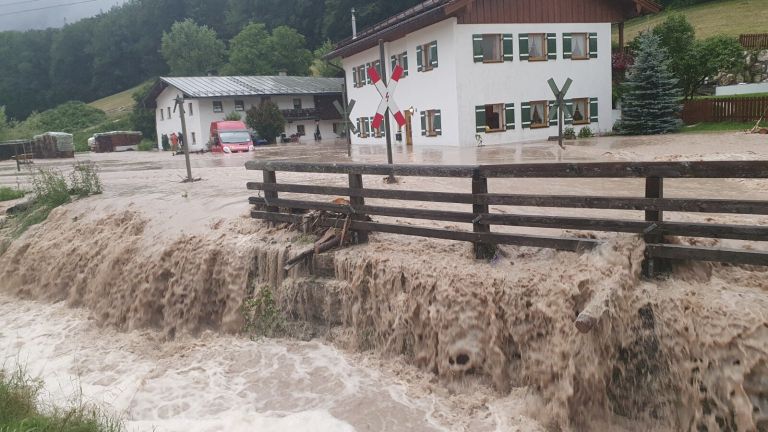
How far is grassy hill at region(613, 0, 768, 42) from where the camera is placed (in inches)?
1591

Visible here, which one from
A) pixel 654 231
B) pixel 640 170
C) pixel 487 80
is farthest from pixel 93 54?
pixel 654 231

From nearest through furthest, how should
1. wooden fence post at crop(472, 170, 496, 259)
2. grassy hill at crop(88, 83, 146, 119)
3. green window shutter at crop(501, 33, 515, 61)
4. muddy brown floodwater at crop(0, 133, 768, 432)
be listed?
muddy brown floodwater at crop(0, 133, 768, 432) < wooden fence post at crop(472, 170, 496, 259) < green window shutter at crop(501, 33, 515, 61) < grassy hill at crop(88, 83, 146, 119)

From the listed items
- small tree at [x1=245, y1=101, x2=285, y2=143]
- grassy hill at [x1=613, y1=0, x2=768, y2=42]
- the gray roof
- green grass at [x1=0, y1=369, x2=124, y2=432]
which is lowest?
green grass at [x1=0, y1=369, x2=124, y2=432]

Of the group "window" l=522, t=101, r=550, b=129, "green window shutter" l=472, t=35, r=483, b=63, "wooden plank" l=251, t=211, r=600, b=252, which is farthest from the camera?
"window" l=522, t=101, r=550, b=129

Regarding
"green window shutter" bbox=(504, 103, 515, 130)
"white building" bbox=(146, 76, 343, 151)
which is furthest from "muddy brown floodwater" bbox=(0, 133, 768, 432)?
"white building" bbox=(146, 76, 343, 151)

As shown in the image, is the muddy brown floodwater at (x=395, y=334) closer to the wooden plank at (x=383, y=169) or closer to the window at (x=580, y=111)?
the wooden plank at (x=383, y=169)

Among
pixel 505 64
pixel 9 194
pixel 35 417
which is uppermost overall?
pixel 505 64

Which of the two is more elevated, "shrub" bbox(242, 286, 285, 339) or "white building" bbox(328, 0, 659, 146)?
"white building" bbox(328, 0, 659, 146)

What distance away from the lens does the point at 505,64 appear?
28344 millimetres

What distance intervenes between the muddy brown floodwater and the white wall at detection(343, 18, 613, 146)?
1661 cm

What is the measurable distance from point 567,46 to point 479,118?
6073mm

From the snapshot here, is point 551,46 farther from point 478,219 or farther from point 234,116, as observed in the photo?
point 234,116

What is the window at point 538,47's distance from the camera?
28.9 metres

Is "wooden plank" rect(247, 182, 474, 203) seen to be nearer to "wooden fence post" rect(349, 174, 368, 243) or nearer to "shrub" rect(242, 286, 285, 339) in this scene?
"wooden fence post" rect(349, 174, 368, 243)
